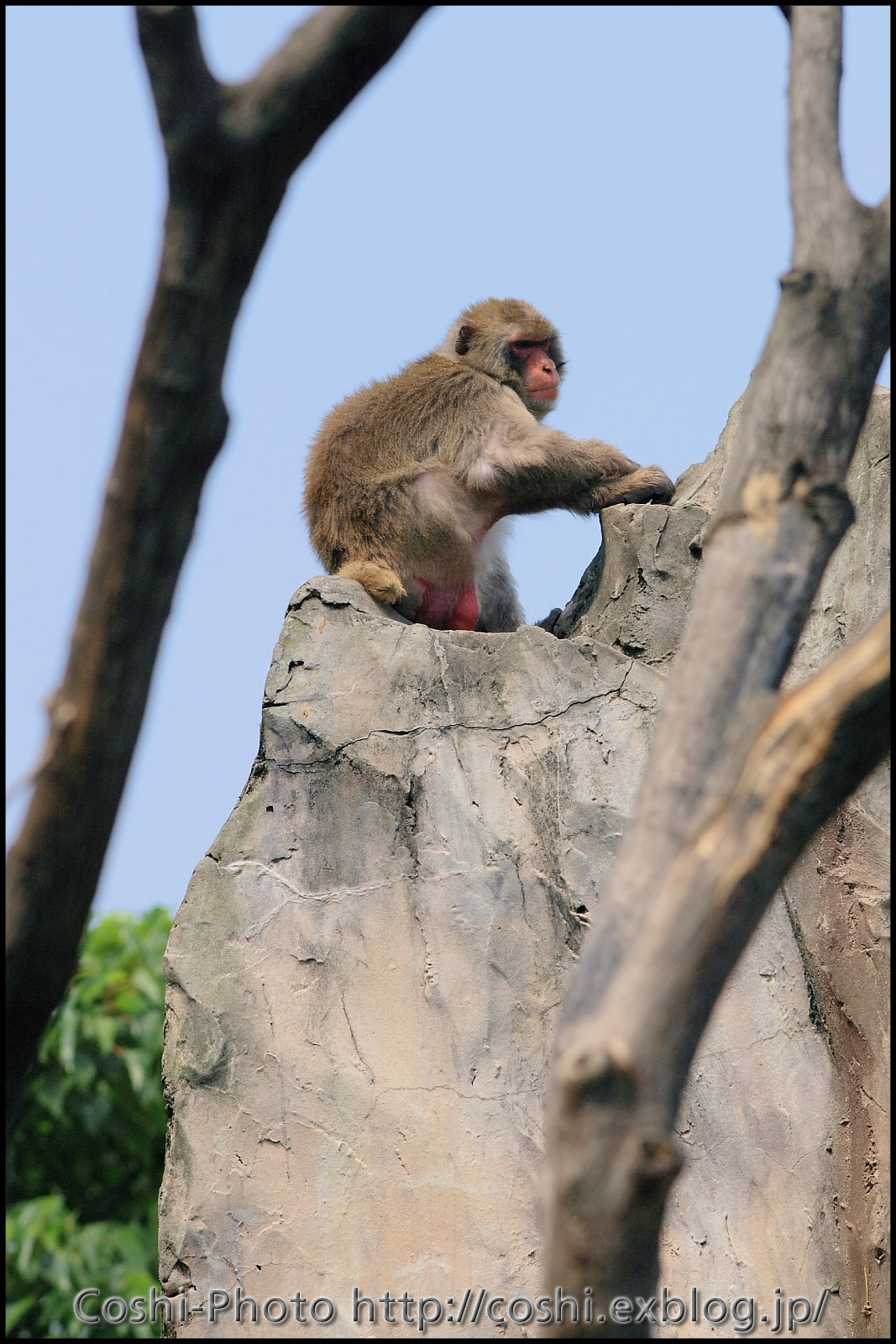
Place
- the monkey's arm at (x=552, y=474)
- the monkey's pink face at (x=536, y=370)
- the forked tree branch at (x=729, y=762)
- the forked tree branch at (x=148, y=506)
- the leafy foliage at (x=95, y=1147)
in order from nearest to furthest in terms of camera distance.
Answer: the forked tree branch at (x=729, y=762), the forked tree branch at (x=148, y=506), the monkey's arm at (x=552, y=474), the monkey's pink face at (x=536, y=370), the leafy foliage at (x=95, y=1147)

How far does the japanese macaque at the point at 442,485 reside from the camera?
4.98 metres

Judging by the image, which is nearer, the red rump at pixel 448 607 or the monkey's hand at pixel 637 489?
the monkey's hand at pixel 637 489

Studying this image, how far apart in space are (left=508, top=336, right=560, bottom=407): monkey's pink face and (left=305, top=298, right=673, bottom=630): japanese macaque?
0.23m

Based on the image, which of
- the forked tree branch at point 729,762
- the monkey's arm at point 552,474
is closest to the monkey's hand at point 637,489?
the monkey's arm at point 552,474

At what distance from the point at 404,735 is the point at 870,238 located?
2.05 m

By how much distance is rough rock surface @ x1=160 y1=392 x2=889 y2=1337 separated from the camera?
3572mm

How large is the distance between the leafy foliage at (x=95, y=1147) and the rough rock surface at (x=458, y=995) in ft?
7.63

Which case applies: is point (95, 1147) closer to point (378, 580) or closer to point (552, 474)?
point (378, 580)

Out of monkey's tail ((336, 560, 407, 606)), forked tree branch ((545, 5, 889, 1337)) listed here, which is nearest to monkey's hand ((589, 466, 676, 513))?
monkey's tail ((336, 560, 407, 606))

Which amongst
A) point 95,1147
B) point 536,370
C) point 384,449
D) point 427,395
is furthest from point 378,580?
point 95,1147

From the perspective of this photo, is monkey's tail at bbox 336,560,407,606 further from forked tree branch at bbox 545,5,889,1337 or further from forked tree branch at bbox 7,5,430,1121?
forked tree branch at bbox 7,5,430,1121

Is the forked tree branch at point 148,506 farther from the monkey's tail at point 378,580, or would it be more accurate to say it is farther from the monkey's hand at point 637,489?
the monkey's hand at point 637,489

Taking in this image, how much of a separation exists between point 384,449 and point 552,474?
605mm

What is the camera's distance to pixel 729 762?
2.13 m
